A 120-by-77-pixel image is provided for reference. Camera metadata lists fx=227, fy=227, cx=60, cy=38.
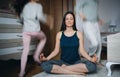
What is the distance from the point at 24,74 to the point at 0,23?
0.70 m

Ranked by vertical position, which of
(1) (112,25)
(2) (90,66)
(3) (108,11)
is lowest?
(2) (90,66)

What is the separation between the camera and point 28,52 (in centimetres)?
279

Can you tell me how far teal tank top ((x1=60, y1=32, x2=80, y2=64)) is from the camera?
299 cm

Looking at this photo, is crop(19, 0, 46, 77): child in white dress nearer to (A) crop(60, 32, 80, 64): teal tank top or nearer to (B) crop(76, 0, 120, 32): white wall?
(A) crop(60, 32, 80, 64): teal tank top

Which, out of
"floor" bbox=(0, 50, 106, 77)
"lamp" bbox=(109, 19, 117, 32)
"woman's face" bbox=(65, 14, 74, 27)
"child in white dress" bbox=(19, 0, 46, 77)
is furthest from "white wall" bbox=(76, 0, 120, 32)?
"floor" bbox=(0, 50, 106, 77)

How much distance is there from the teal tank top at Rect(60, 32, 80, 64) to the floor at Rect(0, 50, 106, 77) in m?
0.40

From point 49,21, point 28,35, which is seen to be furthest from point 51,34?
point 28,35

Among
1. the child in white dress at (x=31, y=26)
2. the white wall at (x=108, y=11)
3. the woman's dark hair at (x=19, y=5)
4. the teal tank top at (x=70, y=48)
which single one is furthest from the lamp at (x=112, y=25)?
the woman's dark hair at (x=19, y=5)

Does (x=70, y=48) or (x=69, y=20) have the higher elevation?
(x=69, y=20)

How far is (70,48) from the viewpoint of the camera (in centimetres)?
299

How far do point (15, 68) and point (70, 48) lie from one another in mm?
769

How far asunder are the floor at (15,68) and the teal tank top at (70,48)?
40 cm

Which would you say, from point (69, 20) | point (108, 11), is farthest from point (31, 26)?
point (108, 11)

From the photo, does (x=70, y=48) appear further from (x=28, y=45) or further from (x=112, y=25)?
(x=112, y=25)
